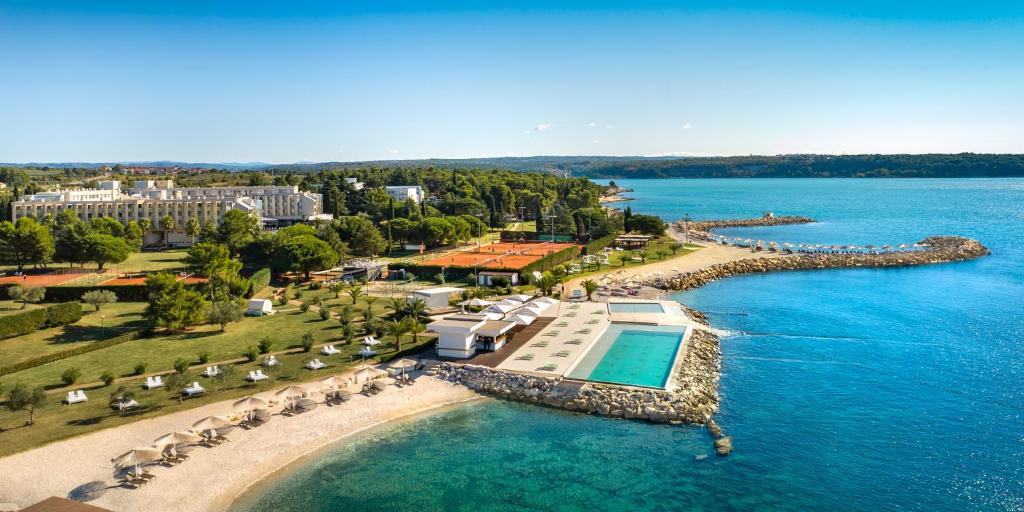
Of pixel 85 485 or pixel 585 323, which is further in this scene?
pixel 585 323

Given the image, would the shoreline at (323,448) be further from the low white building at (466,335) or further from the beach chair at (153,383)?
the beach chair at (153,383)

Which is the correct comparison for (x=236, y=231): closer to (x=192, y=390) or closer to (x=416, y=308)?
(x=416, y=308)

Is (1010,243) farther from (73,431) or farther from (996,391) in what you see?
(73,431)

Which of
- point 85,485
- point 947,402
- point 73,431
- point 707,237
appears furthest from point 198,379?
point 707,237

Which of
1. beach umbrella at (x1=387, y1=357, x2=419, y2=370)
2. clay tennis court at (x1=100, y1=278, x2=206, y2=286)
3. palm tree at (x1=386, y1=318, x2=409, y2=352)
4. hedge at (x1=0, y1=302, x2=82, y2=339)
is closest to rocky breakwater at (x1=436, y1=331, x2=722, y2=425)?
beach umbrella at (x1=387, y1=357, x2=419, y2=370)

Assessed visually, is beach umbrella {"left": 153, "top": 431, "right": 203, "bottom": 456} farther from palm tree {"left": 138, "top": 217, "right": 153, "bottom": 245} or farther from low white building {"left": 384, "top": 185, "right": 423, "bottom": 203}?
low white building {"left": 384, "top": 185, "right": 423, "bottom": 203}

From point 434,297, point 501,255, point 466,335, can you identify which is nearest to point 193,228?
point 501,255
